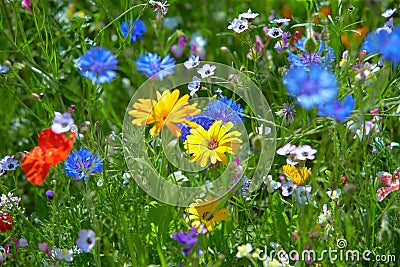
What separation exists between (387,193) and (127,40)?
0.61 m

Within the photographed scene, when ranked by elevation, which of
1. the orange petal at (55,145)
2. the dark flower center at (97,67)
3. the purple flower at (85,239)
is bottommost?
the purple flower at (85,239)

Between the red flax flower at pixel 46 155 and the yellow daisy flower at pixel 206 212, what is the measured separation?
0.29 meters

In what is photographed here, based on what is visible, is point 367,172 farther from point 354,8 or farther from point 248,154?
point 354,8

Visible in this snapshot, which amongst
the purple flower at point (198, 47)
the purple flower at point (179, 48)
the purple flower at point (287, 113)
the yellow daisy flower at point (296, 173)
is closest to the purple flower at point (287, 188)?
the yellow daisy flower at point (296, 173)

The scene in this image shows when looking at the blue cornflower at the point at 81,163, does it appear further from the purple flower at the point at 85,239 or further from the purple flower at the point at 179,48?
the purple flower at the point at 179,48

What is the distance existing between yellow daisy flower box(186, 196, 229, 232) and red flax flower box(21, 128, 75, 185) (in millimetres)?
293

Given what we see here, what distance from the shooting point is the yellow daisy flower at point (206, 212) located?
1.16 meters

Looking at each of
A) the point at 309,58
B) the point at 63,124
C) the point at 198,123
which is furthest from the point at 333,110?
the point at 63,124

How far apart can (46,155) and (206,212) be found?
332mm

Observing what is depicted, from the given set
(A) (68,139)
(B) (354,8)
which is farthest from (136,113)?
(B) (354,8)

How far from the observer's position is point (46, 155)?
3.24 ft

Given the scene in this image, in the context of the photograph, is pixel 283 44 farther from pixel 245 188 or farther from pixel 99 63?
pixel 99 63

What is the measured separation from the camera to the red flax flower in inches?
38.6

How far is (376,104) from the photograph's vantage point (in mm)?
1164
